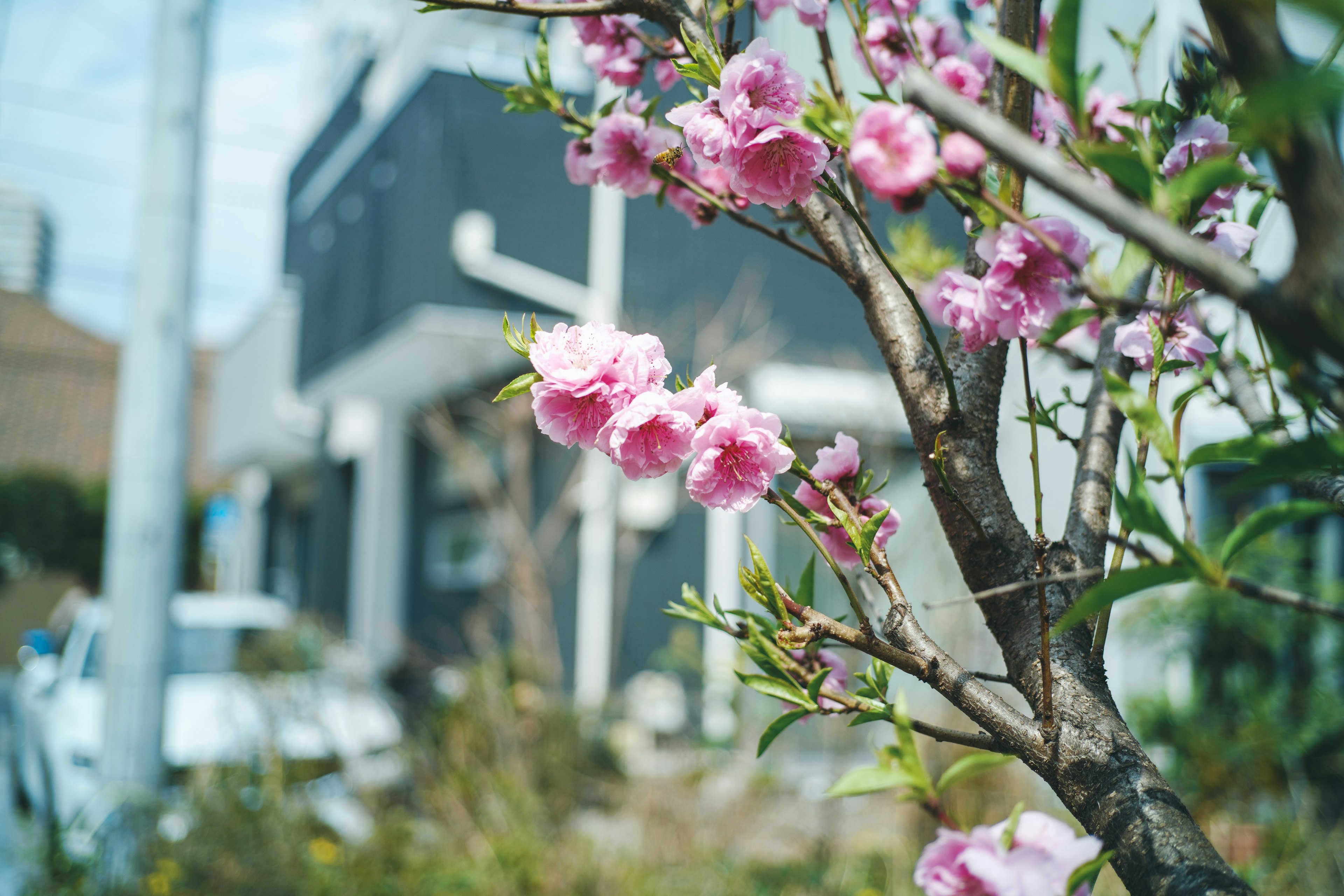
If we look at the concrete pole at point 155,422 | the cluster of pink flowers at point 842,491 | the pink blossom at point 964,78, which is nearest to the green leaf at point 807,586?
the cluster of pink flowers at point 842,491

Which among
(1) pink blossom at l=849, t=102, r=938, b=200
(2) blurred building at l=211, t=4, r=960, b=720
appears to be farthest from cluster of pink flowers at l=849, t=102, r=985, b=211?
(2) blurred building at l=211, t=4, r=960, b=720

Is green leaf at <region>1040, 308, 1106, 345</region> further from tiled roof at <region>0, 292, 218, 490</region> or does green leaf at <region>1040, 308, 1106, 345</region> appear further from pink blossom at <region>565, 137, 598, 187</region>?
tiled roof at <region>0, 292, 218, 490</region>

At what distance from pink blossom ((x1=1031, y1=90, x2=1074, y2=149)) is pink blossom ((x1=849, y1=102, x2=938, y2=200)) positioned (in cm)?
67

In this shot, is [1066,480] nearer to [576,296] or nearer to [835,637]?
[835,637]

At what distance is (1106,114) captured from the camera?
4.63 ft

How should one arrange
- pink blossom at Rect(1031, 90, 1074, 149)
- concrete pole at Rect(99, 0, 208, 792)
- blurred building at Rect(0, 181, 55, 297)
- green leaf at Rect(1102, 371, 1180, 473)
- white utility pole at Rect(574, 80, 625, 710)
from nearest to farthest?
green leaf at Rect(1102, 371, 1180, 473) < pink blossom at Rect(1031, 90, 1074, 149) < concrete pole at Rect(99, 0, 208, 792) < white utility pole at Rect(574, 80, 625, 710) < blurred building at Rect(0, 181, 55, 297)

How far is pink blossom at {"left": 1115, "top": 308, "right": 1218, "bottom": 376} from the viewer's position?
2.92ft

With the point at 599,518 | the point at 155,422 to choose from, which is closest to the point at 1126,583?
the point at 155,422

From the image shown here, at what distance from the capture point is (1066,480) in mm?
3508

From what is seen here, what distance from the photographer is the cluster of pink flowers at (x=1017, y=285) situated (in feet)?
2.35

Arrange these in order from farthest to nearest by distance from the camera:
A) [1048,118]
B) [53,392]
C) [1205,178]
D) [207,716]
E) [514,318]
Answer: [53,392] < [514,318] < [207,716] < [1048,118] < [1205,178]

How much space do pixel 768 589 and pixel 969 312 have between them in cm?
30

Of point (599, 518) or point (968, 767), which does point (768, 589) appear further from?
point (599, 518)

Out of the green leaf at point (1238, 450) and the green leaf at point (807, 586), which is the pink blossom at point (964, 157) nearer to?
the green leaf at point (1238, 450)
